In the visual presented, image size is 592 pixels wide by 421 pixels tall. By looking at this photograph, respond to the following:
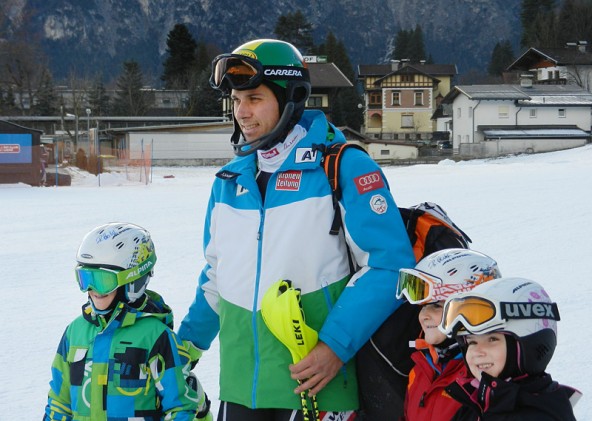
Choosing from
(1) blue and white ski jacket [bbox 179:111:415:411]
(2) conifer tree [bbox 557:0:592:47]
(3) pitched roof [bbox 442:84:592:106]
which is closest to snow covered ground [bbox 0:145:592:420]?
(1) blue and white ski jacket [bbox 179:111:415:411]

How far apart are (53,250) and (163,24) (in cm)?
15917

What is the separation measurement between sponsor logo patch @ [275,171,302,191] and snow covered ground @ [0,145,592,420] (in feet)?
7.04

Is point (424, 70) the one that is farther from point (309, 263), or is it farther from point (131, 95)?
point (309, 263)

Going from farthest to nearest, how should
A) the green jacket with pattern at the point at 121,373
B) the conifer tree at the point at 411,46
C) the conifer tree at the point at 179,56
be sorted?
the conifer tree at the point at 411,46 → the conifer tree at the point at 179,56 → the green jacket with pattern at the point at 121,373

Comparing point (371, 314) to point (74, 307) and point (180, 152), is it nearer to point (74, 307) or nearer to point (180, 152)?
point (74, 307)

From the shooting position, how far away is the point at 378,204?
2262 millimetres

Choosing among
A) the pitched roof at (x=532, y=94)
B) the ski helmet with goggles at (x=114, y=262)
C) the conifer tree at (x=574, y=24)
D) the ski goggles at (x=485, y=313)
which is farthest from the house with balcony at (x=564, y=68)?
the ski goggles at (x=485, y=313)

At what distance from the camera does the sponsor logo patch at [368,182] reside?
7.43ft

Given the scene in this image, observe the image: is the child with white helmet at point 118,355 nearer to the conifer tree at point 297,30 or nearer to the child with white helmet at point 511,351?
the child with white helmet at point 511,351

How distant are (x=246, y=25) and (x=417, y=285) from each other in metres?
164

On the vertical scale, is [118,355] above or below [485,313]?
below

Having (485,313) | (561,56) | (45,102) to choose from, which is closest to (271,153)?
(485,313)

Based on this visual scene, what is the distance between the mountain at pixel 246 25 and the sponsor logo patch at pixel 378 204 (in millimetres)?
150229

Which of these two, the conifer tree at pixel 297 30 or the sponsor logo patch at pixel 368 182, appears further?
the conifer tree at pixel 297 30
